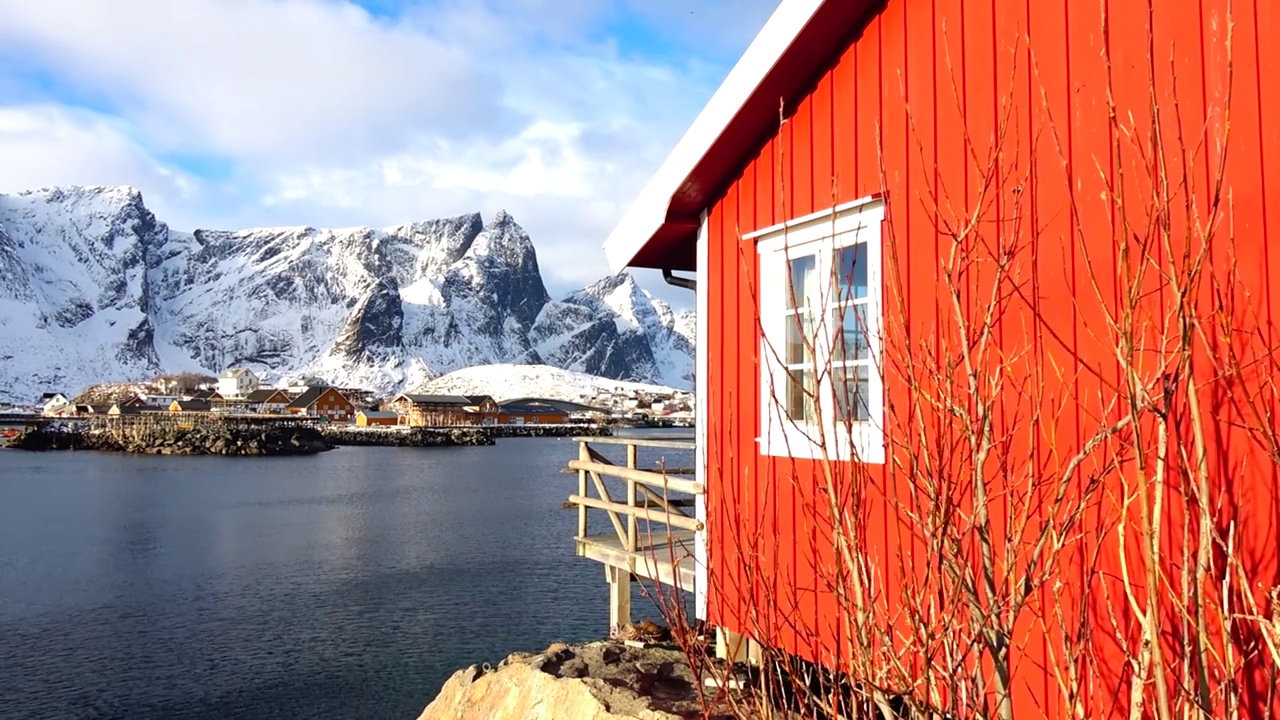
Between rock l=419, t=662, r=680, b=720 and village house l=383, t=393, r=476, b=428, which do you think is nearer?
Answer: rock l=419, t=662, r=680, b=720

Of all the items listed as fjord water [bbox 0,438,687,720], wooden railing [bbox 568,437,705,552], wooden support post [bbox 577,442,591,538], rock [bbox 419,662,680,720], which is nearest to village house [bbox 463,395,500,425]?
fjord water [bbox 0,438,687,720]

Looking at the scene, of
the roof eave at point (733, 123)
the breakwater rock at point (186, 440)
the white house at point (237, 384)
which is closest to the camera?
the roof eave at point (733, 123)

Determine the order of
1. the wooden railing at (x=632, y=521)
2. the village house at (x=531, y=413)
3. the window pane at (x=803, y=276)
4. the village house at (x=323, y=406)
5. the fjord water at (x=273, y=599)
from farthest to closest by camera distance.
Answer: the village house at (x=531, y=413)
the village house at (x=323, y=406)
the fjord water at (x=273, y=599)
the wooden railing at (x=632, y=521)
the window pane at (x=803, y=276)

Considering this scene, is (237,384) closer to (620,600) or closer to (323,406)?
(323,406)

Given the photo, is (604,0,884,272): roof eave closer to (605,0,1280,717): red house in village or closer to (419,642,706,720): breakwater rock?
(605,0,1280,717): red house in village

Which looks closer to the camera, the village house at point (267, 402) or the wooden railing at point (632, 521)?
the wooden railing at point (632, 521)

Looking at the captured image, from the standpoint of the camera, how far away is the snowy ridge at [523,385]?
543 ft

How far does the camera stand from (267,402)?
124m

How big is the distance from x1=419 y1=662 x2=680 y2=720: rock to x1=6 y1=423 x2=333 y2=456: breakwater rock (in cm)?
8016

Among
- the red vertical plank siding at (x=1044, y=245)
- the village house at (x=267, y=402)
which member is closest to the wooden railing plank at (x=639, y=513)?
the red vertical plank siding at (x=1044, y=245)

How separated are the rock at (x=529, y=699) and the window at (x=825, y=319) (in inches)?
74.4

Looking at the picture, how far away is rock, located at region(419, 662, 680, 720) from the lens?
595 centimetres

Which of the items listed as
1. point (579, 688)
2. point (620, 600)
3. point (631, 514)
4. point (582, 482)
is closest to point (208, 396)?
point (620, 600)

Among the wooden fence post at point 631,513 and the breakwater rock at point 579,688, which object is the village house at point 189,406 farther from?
the breakwater rock at point 579,688
